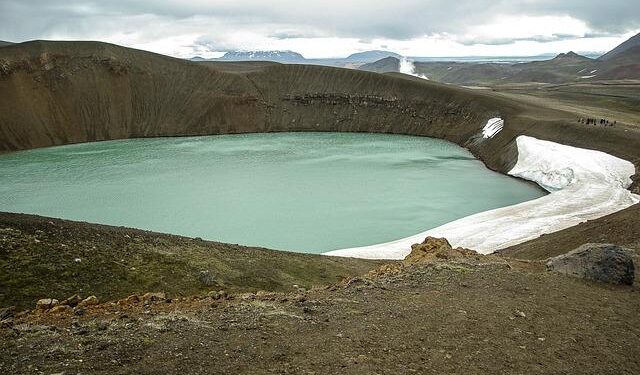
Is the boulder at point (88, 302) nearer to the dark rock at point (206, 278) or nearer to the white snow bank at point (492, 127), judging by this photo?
the dark rock at point (206, 278)

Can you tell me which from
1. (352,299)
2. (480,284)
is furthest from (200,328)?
(480,284)

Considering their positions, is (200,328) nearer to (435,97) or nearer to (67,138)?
(67,138)

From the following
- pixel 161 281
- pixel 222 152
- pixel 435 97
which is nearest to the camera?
pixel 161 281

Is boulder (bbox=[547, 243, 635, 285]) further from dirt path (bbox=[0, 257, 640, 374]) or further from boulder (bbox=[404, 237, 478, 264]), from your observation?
boulder (bbox=[404, 237, 478, 264])

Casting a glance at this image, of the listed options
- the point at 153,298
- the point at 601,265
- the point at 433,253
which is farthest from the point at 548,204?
the point at 153,298

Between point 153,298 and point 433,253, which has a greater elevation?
point 153,298

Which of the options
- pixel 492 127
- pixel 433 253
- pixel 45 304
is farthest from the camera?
pixel 492 127

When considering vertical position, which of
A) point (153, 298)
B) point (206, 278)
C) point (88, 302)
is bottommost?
point (206, 278)

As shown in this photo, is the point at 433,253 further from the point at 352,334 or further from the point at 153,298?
the point at 153,298
